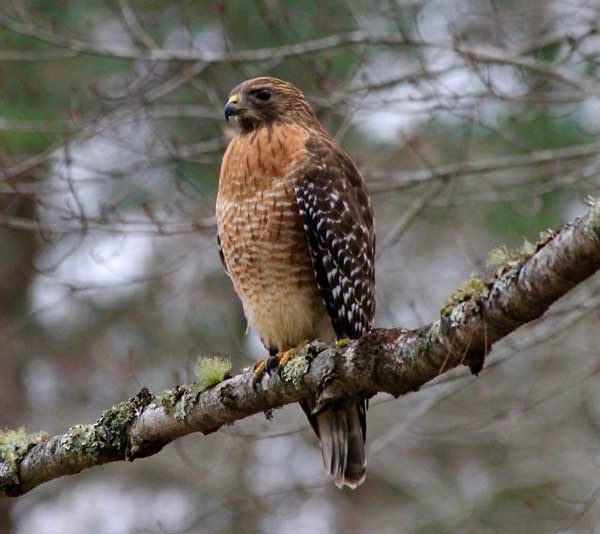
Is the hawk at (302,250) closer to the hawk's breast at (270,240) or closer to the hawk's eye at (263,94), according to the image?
the hawk's breast at (270,240)

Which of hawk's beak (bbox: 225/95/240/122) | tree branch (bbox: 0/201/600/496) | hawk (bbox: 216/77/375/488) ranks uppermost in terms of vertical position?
hawk's beak (bbox: 225/95/240/122)

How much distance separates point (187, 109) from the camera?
8.26 m

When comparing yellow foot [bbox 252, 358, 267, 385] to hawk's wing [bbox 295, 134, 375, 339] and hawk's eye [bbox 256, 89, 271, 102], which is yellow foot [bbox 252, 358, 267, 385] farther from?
hawk's eye [bbox 256, 89, 271, 102]

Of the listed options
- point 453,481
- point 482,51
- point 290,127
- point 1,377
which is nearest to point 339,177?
point 290,127

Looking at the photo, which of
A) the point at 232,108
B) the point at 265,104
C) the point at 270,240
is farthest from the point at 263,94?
the point at 270,240

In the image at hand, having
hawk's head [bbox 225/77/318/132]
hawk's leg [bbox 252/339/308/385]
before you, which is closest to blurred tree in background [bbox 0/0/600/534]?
hawk's head [bbox 225/77/318/132]

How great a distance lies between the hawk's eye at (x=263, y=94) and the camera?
6387mm

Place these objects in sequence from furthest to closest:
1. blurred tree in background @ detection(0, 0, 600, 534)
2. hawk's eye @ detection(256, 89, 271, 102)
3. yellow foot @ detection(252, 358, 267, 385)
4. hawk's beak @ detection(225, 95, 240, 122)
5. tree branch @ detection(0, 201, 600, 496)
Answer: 1. blurred tree in background @ detection(0, 0, 600, 534)
2. hawk's eye @ detection(256, 89, 271, 102)
3. hawk's beak @ detection(225, 95, 240, 122)
4. yellow foot @ detection(252, 358, 267, 385)
5. tree branch @ detection(0, 201, 600, 496)

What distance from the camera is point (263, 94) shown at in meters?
6.41

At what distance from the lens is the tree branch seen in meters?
3.37

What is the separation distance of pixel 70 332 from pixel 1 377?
1089 mm

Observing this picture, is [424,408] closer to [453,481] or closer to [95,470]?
[453,481]

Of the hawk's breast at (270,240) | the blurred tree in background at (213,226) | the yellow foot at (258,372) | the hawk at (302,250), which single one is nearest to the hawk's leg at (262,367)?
the yellow foot at (258,372)

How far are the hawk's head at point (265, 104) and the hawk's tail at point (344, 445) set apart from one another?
1.70 metres
